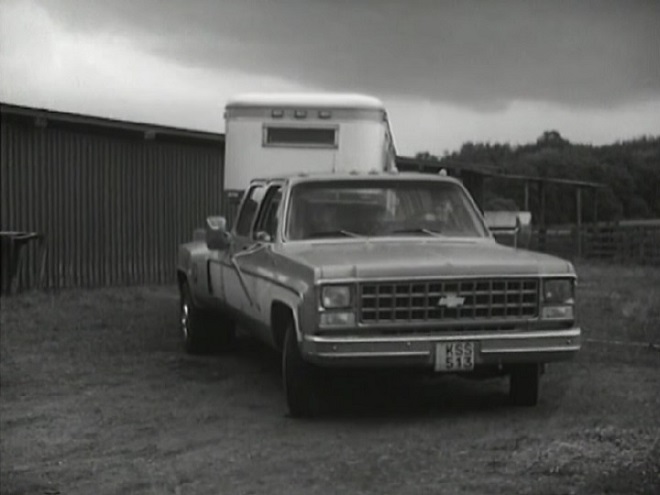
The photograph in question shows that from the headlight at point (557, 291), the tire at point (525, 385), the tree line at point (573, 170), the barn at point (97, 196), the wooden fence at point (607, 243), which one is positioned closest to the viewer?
the headlight at point (557, 291)

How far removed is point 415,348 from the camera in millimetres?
7223

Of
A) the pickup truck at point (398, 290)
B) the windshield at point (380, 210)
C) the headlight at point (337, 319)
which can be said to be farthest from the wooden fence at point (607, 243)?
the headlight at point (337, 319)

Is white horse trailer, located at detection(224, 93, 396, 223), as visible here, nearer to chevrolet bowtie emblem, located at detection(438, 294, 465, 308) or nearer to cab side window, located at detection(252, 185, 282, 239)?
cab side window, located at detection(252, 185, 282, 239)

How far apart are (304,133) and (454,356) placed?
5464 mm

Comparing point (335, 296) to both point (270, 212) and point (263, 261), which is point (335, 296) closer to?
point (263, 261)

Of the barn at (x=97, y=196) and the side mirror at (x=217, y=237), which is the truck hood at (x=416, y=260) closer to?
the side mirror at (x=217, y=237)

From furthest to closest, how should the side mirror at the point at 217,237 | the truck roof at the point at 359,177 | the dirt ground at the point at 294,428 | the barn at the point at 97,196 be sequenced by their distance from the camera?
the barn at the point at 97,196, the side mirror at the point at 217,237, the truck roof at the point at 359,177, the dirt ground at the point at 294,428

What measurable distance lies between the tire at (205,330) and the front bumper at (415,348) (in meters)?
4.02

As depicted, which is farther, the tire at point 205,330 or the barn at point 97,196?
the barn at point 97,196

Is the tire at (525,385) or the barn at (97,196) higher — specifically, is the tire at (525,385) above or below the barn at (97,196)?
below

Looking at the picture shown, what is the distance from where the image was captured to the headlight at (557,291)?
7.50m

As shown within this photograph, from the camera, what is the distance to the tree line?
15938 millimetres

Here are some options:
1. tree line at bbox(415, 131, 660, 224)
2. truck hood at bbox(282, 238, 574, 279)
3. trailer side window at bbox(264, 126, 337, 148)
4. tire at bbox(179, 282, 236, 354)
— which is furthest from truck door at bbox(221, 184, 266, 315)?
tree line at bbox(415, 131, 660, 224)

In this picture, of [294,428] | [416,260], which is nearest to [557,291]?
[416,260]
